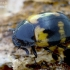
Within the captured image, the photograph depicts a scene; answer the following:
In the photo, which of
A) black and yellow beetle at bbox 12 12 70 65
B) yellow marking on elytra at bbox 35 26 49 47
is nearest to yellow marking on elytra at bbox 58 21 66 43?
black and yellow beetle at bbox 12 12 70 65

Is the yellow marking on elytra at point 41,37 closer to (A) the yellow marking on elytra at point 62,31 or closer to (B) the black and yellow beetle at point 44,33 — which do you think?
(B) the black and yellow beetle at point 44,33

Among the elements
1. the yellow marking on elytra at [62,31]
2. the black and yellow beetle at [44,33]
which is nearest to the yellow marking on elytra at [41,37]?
the black and yellow beetle at [44,33]

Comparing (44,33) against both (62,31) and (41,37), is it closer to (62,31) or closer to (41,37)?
(41,37)

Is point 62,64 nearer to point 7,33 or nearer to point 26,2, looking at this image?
point 7,33

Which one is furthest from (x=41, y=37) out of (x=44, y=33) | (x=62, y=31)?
(x=62, y=31)

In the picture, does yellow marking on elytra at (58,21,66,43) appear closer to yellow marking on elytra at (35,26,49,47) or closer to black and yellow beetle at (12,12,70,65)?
black and yellow beetle at (12,12,70,65)

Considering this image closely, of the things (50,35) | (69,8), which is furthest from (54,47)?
(69,8)
